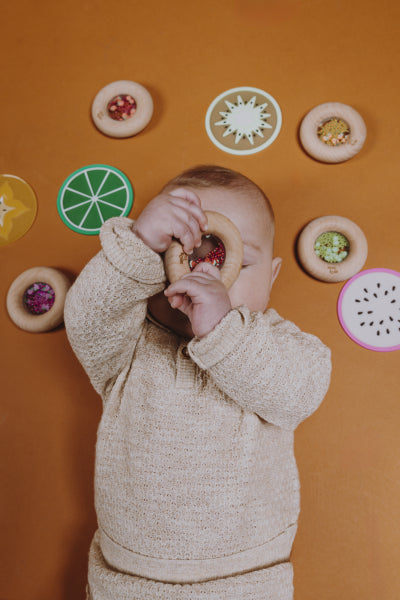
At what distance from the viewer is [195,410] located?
70cm

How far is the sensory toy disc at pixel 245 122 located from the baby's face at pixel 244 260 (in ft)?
1.08

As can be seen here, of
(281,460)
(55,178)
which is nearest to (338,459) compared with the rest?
(281,460)

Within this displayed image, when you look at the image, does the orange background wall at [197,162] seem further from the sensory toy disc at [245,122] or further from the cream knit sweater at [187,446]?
the cream knit sweater at [187,446]

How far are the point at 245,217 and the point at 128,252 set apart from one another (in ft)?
0.85

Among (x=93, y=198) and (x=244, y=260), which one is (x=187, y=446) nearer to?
(x=244, y=260)

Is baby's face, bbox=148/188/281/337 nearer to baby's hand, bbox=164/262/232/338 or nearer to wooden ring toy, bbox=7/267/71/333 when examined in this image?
baby's hand, bbox=164/262/232/338

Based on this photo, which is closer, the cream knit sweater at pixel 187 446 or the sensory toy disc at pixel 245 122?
the cream knit sweater at pixel 187 446

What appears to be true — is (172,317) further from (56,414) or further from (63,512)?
(63,512)

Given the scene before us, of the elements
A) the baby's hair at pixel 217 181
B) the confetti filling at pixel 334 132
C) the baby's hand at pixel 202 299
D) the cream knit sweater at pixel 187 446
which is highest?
the confetti filling at pixel 334 132

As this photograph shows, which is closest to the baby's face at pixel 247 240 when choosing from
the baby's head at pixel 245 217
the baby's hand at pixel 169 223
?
the baby's head at pixel 245 217

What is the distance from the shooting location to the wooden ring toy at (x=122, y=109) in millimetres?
1086

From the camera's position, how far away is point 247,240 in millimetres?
773


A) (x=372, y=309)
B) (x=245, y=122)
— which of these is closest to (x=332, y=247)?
(x=372, y=309)

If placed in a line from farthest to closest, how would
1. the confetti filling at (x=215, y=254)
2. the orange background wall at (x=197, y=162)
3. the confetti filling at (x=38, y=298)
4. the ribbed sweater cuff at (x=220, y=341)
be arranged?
1. the confetti filling at (x=38, y=298)
2. the orange background wall at (x=197, y=162)
3. the confetti filling at (x=215, y=254)
4. the ribbed sweater cuff at (x=220, y=341)
